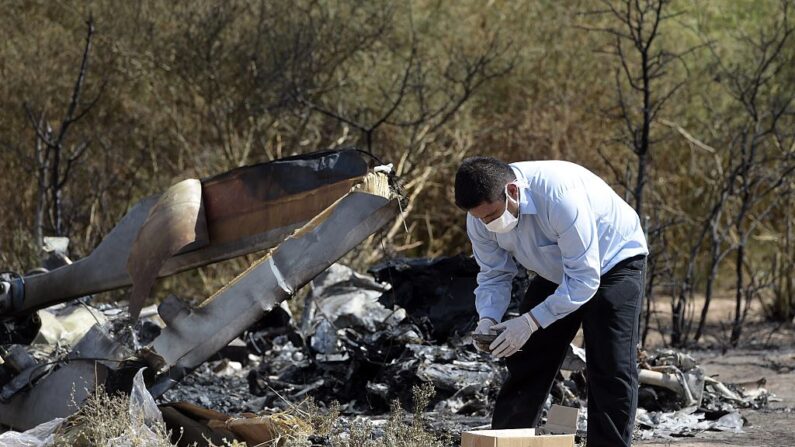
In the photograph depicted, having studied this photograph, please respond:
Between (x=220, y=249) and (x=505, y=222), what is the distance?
2232mm

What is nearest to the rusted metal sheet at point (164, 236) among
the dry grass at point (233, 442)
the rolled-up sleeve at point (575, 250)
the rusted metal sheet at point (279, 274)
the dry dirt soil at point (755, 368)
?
the rusted metal sheet at point (279, 274)

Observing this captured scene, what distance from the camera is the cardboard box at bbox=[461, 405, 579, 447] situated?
4.14 meters

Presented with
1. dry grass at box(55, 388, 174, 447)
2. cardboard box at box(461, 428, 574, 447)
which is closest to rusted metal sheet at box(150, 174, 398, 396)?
dry grass at box(55, 388, 174, 447)

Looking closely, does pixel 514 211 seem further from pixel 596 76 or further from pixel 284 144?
pixel 596 76

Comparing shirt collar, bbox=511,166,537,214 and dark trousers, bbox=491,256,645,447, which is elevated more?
shirt collar, bbox=511,166,537,214

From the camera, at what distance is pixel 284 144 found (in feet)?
46.3

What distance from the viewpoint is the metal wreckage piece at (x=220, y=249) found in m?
5.91

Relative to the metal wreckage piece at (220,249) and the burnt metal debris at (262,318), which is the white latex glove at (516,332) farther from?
the metal wreckage piece at (220,249)

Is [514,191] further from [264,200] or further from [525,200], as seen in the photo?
[264,200]

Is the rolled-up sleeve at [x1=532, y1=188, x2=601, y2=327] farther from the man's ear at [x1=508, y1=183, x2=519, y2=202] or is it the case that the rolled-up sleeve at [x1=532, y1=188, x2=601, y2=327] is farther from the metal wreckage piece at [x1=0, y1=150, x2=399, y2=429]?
the metal wreckage piece at [x1=0, y1=150, x2=399, y2=429]

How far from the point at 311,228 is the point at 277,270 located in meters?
0.29

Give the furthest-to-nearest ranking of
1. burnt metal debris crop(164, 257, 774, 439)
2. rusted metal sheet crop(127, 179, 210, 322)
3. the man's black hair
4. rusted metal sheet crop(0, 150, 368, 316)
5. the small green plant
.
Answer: burnt metal debris crop(164, 257, 774, 439) < rusted metal sheet crop(0, 150, 368, 316) < rusted metal sheet crop(127, 179, 210, 322) < the small green plant < the man's black hair

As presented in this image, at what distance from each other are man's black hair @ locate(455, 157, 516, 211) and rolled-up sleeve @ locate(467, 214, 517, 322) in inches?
16.6

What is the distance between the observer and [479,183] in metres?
4.29
